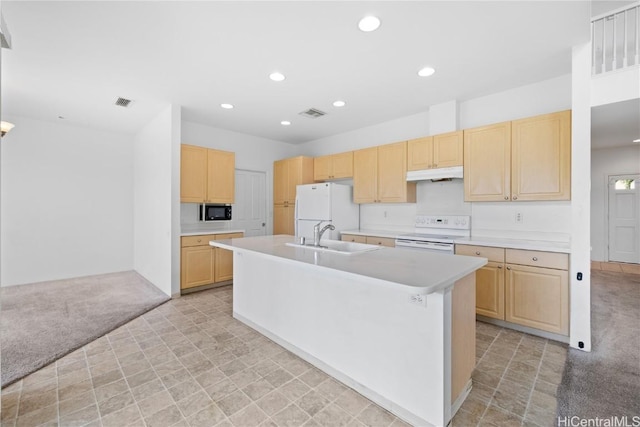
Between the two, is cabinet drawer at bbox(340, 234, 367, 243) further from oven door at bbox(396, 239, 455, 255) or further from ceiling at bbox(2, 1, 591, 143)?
ceiling at bbox(2, 1, 591, 143)

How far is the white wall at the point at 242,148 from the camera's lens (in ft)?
15.8

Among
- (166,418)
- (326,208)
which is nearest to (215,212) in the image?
(326,208)

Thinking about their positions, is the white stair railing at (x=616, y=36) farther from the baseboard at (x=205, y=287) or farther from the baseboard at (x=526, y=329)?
the baseboard at (x=205, y=287)

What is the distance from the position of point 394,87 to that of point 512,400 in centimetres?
315

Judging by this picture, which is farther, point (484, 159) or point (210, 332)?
point (484, 159)

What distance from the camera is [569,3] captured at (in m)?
2.02

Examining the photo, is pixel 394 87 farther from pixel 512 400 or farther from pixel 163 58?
pixel 512 400

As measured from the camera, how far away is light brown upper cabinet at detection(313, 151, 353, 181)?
484cm

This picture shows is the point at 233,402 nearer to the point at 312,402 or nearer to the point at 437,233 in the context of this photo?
the point at 312,402

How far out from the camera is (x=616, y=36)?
104 inches

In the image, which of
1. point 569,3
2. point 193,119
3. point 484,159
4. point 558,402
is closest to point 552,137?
point 484,159

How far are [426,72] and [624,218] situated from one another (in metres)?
6.01

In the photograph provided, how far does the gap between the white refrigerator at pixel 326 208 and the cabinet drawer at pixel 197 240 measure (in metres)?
1.52

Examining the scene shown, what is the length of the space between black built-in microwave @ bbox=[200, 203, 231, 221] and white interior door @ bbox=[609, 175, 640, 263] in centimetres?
766
